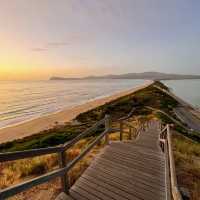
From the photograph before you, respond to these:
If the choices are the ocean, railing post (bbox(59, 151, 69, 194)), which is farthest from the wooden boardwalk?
the ocean

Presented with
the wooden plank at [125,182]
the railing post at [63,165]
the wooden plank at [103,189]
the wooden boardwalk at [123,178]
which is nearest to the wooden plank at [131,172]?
the wooden boardwalk at [123,178]

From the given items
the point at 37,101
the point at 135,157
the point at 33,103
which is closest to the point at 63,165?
the point at 135,157

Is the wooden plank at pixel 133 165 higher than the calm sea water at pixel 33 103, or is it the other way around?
the wooden plank at pixel 133 165

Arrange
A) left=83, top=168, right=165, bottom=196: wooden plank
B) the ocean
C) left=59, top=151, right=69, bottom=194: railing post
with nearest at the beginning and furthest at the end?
left=59, top=151, right=69, bottom=194: railing post → left=83, top=168, right=165, bottom=196: wooden plank → the ocean

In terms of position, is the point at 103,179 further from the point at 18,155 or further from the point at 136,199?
the point at 18,155

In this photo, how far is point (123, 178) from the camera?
457 cm

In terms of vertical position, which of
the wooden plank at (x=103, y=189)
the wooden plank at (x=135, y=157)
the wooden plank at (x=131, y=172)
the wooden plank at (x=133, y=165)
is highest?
the wooden plank at (x=103, y=189)

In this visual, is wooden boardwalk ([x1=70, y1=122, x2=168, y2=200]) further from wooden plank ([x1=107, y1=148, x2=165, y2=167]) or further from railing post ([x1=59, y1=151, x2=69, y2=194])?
railing post ([x1=59, y1=151, x2=69, y2=194])

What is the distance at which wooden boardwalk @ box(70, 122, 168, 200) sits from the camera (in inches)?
155

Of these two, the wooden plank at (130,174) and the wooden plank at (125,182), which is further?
the wooden plank at (130,174)

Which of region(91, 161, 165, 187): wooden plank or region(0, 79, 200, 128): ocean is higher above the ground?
region(91, 161, 165, 187): wooden plank

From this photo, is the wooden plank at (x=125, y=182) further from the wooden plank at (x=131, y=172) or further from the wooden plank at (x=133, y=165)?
the wooden plank at (x=133, y=165)

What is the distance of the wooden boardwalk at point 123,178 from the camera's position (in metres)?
3.94

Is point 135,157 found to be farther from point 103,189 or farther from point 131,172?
point 103,189
